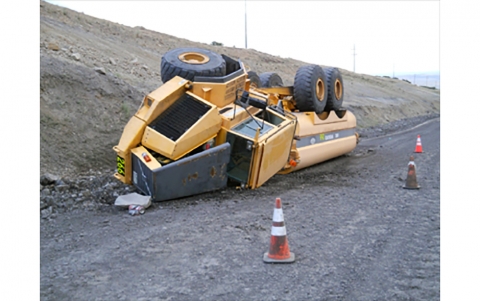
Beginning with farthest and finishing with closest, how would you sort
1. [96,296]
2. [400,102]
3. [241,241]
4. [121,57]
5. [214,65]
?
[400,102]
[121,57]
[214,65]
[241,241]
[96,296]

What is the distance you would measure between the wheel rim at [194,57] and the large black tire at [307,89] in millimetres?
2285

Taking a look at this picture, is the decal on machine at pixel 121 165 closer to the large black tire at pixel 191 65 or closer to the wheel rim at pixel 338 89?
the large black tire at pixel 191 65

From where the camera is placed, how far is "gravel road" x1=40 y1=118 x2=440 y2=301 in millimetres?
3982

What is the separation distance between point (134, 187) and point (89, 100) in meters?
4.54

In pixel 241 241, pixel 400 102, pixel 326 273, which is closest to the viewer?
pixel 326 273

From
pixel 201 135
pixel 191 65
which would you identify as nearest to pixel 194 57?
pixel 191 65

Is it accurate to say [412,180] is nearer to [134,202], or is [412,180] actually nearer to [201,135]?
[201,135]

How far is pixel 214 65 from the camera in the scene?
7.78 meters

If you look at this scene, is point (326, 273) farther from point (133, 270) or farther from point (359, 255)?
point (133, 270)

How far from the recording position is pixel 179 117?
23.1 feet

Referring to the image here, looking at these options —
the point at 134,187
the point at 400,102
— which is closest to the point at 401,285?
the point at 134,187

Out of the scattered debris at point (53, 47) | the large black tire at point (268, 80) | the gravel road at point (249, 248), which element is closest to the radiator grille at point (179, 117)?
the gravel road at point (249, 248)

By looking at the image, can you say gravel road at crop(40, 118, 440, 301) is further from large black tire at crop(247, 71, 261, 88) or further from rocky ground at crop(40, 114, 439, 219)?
large black tire at crop(247, 71, 261, 88)

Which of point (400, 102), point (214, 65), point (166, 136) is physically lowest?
point (400, 102)
